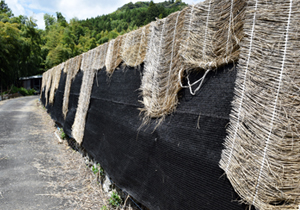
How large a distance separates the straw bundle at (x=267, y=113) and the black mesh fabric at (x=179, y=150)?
13 cm

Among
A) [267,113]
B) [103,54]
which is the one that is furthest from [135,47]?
[267,113]

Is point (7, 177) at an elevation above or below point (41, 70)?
below

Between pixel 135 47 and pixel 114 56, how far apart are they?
0.84m

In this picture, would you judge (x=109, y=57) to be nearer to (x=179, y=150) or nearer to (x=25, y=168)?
(x=179, y=150)

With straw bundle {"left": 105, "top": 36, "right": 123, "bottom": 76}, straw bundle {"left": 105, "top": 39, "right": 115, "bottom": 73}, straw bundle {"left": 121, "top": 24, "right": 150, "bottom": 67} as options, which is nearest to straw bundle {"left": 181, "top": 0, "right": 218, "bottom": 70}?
straw bundle {"left": 121, "top": 24, "right": 150, "bottom": 67}

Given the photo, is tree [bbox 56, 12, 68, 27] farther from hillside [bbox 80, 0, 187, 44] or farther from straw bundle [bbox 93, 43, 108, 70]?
straw bundle [bbox 93, 43, 108, 70]

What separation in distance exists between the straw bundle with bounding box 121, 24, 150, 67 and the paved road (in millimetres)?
2458

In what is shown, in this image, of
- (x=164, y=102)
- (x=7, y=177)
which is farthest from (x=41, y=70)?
(x=164, y=102)

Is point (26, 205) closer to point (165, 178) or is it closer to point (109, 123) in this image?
point (109, 123)

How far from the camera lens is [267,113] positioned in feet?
4.38

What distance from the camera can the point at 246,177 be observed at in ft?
4.50

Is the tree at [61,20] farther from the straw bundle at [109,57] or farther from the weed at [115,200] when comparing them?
the weed at [115,200]

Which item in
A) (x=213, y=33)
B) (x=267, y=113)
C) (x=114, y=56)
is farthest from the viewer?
(x=114, y=56)

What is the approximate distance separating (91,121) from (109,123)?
3.75ft
